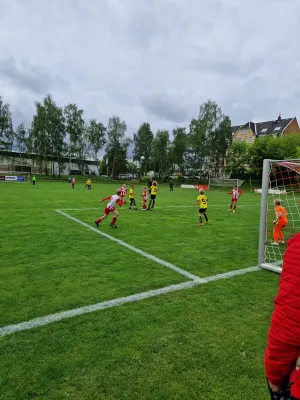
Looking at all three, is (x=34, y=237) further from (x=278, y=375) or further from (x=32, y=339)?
(x=278, y=375)

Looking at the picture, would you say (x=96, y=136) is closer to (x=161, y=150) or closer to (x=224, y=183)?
(x=161, y=150)

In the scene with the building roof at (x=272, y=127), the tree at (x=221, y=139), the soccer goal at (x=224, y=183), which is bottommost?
the soccer goal at (x=224, y=183)

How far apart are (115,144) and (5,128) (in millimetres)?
24592

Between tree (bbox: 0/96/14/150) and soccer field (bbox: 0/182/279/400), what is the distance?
5917 cm

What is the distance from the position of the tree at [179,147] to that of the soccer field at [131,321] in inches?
2441

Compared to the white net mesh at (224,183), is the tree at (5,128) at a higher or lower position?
→ higher

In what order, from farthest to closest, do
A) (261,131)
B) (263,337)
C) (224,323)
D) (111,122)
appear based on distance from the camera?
(261,131) → (111,122) → (224,323) → (263,337)

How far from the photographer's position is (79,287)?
5012mm

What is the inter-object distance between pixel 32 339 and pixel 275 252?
7.01m

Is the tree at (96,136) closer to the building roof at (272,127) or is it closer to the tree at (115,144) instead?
the tree at (115,144)

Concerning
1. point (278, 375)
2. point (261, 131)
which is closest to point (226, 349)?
point (278, 375)

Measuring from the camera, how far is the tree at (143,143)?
235 feet

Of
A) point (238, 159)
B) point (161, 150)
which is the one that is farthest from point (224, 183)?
point (161, 150)

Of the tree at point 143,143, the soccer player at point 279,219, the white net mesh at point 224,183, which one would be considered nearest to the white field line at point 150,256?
the soccer player at point 279,219
